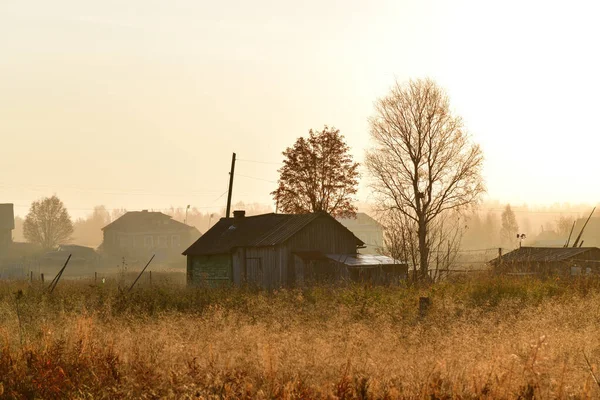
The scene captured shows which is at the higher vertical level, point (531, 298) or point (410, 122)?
point (410, 122)

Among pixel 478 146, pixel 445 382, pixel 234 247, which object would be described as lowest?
pixel 445 382

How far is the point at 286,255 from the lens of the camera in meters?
35.7

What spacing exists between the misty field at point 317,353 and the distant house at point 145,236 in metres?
88.4

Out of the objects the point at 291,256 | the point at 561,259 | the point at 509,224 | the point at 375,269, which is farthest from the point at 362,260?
the point at 509,224

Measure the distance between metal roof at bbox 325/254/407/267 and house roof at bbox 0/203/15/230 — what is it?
252ft

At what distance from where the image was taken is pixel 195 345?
1180cm

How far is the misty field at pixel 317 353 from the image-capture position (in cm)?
863

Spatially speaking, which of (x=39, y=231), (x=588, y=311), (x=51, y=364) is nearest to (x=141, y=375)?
(x=51, y=364)

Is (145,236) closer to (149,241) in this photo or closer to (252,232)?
(149,241)

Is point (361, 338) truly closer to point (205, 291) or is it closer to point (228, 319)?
point (228, 319)

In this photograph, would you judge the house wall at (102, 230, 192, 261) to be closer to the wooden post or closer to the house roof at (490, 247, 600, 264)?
the house roof at (490, 247, 600, 264)

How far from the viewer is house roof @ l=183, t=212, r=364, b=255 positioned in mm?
36531

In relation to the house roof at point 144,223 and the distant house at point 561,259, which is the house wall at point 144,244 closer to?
the house roof at point 144,223

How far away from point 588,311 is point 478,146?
3103 cm
